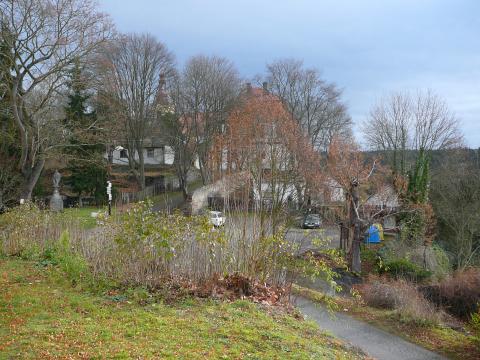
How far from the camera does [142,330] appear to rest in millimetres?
5406

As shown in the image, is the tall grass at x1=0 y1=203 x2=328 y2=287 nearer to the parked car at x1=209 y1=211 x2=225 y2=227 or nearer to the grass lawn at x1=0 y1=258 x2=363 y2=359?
the parked car at x1=209 y1=211 x2=225 y2=227

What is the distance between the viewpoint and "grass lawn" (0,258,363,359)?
4.68 m

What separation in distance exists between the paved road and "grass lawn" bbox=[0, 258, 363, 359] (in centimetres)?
259

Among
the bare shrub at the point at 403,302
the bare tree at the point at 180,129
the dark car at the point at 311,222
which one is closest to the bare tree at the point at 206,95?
the bare tree at the point at 180,129

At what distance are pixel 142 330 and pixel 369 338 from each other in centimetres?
631

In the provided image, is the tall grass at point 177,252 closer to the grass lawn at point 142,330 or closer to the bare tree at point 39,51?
the grass lawn at point 142,330

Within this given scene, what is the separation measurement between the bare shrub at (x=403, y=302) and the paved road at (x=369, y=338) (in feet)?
4.23

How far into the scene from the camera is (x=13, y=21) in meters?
17.5

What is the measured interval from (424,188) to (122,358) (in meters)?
24.7

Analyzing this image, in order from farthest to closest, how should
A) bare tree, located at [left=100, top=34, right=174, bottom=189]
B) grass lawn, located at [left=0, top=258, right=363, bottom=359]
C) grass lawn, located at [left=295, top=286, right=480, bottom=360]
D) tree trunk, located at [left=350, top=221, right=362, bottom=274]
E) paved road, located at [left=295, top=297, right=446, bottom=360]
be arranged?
bare tree, located at [left=100, top=34, right=174, bottom=189] → tree trunk, located at [left=350, top=221, right=362, bottom=274] → grass lawn, located at [left=295, top=286, right=480, bottom=360] → paved road, located at [left=295, top=297, right=446, bottom=360] → grass lawn, located at [left=0, top=258, right=363, bottom=359]

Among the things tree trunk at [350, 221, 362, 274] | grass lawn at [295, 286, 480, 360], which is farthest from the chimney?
grass lawn at [295, 286, 480, 360]

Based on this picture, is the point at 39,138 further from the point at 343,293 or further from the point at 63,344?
the point at 63,344

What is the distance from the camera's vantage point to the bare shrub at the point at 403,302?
11.4 metres

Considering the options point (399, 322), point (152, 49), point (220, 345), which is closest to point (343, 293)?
point (399, 322)
